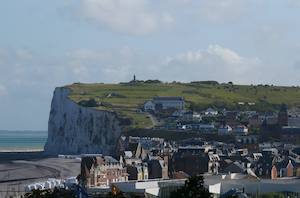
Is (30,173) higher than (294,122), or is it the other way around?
(294,122)

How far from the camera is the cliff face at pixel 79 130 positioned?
488 feet

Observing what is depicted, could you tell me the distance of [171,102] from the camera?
18250 cm

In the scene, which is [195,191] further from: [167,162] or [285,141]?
[285,141]

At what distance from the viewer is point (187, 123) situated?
497 feet

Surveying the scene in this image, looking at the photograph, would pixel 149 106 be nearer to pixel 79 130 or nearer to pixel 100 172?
pixel 79 130

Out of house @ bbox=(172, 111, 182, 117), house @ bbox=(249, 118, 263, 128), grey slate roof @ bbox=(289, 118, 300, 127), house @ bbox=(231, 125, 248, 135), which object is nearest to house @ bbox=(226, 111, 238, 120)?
house @ bbox=(249, 118, 263, 128)

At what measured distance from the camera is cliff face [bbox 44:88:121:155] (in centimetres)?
14888

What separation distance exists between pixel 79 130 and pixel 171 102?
124ft

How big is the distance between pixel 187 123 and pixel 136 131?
634 inches

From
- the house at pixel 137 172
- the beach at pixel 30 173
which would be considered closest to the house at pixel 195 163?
the house at pixel 137 172

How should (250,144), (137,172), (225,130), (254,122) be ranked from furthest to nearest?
1. (254,122)
2. (225,130)
3. (250,144)
4. (137,172)

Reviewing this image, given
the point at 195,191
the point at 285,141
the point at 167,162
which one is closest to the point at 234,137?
the point at 285,141

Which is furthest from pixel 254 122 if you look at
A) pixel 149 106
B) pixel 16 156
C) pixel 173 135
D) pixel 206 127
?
pixel 16 156

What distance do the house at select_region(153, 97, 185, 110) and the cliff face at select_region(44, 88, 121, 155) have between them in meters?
29.0
